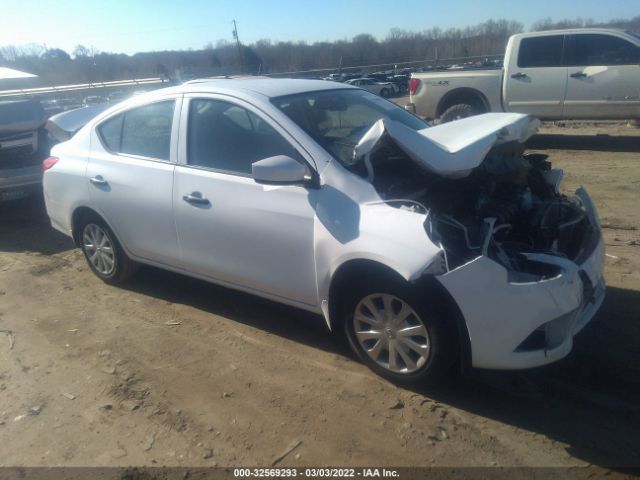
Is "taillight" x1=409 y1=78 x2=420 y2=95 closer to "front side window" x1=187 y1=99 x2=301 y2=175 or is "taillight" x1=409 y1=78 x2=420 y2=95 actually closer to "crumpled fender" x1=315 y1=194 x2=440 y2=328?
"front side window" x1=187 y1=99 x2=301 y2=175

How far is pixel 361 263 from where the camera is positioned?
10.4 ft

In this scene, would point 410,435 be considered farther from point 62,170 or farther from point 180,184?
point 62,170

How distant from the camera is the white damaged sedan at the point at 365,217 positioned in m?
2.93

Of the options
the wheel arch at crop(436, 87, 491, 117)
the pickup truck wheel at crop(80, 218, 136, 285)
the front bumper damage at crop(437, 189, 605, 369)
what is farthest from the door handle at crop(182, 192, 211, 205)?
the wheel arch at crop(436, 87, 491, 117)

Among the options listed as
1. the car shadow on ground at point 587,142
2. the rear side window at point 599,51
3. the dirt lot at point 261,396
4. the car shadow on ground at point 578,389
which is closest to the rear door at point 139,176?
the dirt lot at point 261,396

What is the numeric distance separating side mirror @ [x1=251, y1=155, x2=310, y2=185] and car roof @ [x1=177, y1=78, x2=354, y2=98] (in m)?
0.72

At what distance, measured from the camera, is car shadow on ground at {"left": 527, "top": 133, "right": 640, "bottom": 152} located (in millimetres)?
10219

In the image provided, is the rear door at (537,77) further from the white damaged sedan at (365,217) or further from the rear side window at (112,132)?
the rear side window at (112,132)

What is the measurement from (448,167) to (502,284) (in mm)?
765

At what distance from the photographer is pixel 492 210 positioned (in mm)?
3453

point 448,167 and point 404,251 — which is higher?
point 448,167

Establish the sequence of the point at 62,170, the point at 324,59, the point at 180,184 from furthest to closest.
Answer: the point at 324,59 < the point at 62,170 < the point at 180,184

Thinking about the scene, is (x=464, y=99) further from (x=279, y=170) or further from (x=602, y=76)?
(x=279, y=170)

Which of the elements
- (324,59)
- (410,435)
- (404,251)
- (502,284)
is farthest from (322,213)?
(324,59)
